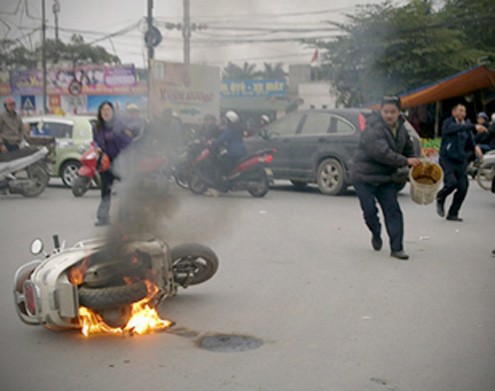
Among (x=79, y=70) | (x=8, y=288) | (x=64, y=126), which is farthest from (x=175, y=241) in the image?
(x=79, y=70)

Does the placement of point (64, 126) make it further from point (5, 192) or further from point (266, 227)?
point (266, 227)

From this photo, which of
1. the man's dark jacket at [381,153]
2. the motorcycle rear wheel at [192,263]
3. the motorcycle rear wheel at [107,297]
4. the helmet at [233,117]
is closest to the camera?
the motorcycle rear wheel at [107,297]

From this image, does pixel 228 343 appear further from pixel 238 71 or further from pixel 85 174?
pixel 85 174

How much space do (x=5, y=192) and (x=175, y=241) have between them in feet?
30.6

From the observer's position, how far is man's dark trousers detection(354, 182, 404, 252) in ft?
26.2

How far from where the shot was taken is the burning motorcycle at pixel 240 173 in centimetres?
1405

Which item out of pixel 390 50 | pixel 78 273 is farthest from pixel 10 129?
pixel 390 50

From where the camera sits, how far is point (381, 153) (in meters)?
7.90

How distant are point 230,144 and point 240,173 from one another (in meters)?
0.58

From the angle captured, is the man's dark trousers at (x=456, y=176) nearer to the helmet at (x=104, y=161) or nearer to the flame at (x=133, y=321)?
the helmet at (x=104, y=161)

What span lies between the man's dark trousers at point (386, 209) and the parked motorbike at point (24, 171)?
7623 millimetres

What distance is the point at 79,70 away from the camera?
114 feet

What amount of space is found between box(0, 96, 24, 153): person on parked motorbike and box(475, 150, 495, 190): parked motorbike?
905 cm

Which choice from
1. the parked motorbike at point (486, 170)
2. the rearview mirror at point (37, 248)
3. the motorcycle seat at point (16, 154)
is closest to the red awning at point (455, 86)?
the parked motorbike at point (486, 170)
